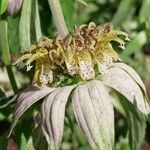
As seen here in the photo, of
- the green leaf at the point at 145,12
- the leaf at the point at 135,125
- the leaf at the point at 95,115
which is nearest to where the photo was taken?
the leaf at the point at 95,115

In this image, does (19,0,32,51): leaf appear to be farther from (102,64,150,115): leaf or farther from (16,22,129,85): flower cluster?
(102,64,150,115): leaf

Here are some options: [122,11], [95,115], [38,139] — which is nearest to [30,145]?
[38,139]

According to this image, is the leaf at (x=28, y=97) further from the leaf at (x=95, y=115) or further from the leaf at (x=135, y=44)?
the leaf at (x=135, y=44)

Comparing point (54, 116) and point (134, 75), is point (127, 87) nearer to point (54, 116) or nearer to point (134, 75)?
point (134, 75)

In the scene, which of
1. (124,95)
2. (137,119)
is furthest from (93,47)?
(137,119)

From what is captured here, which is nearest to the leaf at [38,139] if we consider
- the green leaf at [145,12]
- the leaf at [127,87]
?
the leaf at [127,87]

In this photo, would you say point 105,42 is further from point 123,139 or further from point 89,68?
point 123,139
